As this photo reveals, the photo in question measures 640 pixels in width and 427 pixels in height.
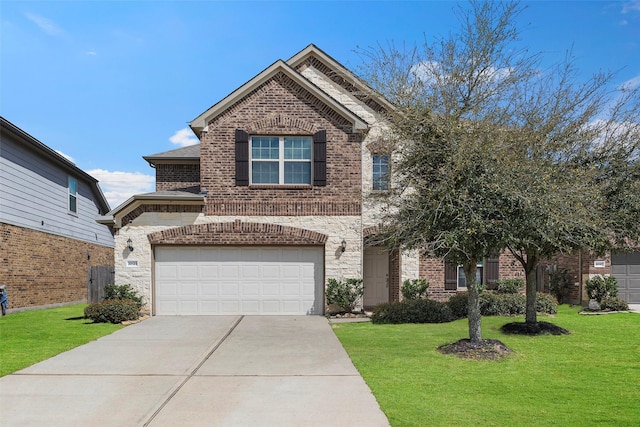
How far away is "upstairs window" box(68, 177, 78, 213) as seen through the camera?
22.6m

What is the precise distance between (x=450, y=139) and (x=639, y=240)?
21.8 feet

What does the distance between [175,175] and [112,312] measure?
237 inches

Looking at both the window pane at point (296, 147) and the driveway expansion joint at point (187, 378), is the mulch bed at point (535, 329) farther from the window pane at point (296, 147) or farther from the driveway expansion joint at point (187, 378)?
the window pane at point (296, 147)

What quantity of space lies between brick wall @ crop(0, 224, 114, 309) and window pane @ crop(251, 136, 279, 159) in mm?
8926

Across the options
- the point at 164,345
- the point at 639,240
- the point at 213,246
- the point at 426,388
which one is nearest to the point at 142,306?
the point at 213,246

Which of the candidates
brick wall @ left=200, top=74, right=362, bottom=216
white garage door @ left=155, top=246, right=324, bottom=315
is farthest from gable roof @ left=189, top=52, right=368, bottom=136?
white garage door @ left=155, top=246, right=324, bottom=315

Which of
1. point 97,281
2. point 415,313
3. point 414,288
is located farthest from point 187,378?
point 97,281

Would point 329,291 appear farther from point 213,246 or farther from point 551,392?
point 551,392

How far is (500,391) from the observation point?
7164 mm

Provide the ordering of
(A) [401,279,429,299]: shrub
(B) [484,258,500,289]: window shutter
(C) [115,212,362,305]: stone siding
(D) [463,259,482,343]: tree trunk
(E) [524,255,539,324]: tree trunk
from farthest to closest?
(B) [484,258,500,289]: window shutter → (A) [401,279,429,299]: shrub → (C) [115,212,362,305]: stone siding → (E) [524,255,539,324]: tree trunk → (D) [463,259,482,343]: tree trunk

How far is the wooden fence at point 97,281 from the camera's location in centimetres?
1934

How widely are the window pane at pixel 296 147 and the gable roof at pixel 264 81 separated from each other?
1505 millimetres

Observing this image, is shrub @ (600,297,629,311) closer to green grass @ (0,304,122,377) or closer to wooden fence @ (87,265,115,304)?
green grass @ (0,304,122,377)

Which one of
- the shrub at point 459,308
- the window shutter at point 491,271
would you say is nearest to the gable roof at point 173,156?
the shrub at point 459,308
